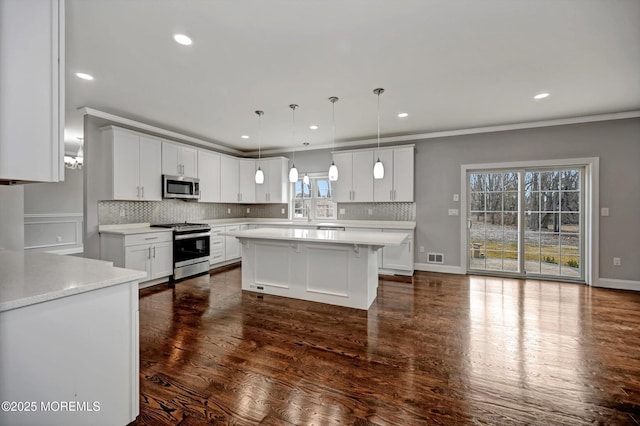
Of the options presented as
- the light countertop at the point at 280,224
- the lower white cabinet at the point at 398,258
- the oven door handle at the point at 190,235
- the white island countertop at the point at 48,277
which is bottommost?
the lower white cabinet at the point at 398,258

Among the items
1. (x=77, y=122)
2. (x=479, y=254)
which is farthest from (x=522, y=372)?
(x=77, y=122)

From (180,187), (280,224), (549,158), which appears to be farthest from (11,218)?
(549,158)

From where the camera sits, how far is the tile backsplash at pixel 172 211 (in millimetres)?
4285

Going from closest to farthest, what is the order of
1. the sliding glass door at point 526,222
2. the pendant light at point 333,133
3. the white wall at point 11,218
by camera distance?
1. the white wall at point 11,218
2. the pendant light at point 333,133
3. the sliding glass door at point 526,222

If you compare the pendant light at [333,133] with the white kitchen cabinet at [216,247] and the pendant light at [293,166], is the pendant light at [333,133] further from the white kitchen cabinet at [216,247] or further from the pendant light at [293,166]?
the white kitchen cabinet at [216,247]

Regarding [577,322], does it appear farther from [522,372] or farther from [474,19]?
[474,19]

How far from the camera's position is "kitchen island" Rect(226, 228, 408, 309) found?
3270 mm

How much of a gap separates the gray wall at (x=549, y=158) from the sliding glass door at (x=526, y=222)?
260 mm

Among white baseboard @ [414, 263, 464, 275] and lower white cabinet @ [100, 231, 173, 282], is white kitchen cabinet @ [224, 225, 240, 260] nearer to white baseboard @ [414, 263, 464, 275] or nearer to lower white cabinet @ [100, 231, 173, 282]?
lower white cabinet @ [100, 231, 173, 282]

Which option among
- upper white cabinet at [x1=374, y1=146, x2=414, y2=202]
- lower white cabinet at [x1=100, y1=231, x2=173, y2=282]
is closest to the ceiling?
upper white cabinet at [x1=374, y1=146, x2=414, y2=202]

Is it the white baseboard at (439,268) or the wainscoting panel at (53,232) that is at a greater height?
the wainscoting panel at (53,232)

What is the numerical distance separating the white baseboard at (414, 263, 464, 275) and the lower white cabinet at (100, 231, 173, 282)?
424 centimetres

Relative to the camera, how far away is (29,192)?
6.11 m

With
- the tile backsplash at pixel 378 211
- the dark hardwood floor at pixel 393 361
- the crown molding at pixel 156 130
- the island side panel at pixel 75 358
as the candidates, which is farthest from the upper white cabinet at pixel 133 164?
the tile backsplash at pixel 378 211
